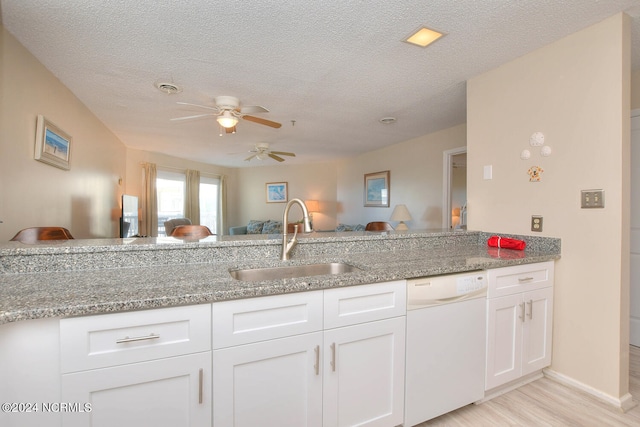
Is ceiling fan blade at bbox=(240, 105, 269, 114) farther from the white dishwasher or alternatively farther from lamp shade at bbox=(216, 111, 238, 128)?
the white dishwasher

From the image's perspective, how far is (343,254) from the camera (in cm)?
185

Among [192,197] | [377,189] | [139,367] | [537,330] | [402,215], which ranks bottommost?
[537,330]

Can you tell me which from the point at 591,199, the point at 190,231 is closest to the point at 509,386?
the point at 591,199

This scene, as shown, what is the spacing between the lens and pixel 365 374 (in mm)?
1331

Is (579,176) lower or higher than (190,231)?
higher

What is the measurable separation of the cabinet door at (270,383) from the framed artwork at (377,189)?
4.19 metres

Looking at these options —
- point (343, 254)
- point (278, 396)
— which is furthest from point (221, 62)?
point (278, 396)

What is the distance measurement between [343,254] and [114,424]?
1.28 metres

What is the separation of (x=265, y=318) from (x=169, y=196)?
5.82 metres

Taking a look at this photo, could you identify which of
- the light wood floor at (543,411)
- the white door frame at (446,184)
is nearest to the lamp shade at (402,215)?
the white door frame at (446,184)

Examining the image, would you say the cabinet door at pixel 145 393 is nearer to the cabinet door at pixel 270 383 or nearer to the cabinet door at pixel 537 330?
the cabinet door at pixel 270 383

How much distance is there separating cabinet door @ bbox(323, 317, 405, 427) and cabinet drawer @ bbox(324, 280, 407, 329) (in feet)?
0.11

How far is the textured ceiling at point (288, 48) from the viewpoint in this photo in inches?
64.1

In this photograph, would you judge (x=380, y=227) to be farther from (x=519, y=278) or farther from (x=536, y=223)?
(x=519, y=278)
